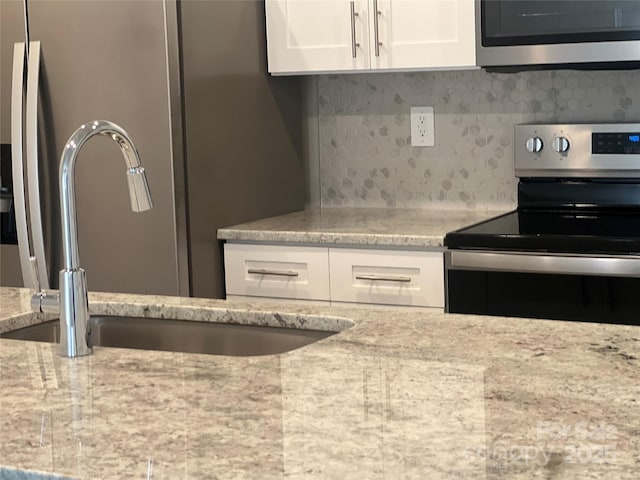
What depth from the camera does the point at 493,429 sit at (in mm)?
1154

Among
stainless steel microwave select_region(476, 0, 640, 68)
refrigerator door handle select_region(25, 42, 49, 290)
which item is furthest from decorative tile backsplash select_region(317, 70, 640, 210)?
refrigerator door handle select_region(25, 42, 49, 290)

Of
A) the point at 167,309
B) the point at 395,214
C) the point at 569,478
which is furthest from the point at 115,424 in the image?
the point at 395,214

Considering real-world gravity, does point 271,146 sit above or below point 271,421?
above

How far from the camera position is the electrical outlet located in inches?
136

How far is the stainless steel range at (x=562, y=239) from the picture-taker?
102 inches

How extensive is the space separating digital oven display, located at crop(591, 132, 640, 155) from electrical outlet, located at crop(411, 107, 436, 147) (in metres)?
0.60

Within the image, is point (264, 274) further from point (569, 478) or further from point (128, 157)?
point (569, 478)

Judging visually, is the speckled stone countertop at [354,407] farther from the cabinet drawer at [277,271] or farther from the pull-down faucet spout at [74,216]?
the cabinet drawer at [277,271]

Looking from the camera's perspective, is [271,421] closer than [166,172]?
Yes

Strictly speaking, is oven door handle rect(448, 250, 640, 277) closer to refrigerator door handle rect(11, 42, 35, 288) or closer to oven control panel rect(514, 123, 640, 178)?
oven control panel rect(514, 123, 640, 178)

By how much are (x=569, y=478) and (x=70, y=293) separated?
0.88m

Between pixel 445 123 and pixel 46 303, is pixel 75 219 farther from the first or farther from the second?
pixel 445 123

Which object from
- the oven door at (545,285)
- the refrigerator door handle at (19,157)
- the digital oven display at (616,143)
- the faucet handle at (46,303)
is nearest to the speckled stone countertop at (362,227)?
the oven door at (545,285)

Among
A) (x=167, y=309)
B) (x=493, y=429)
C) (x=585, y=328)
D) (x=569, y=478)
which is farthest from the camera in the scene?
(x=167, y=309)
